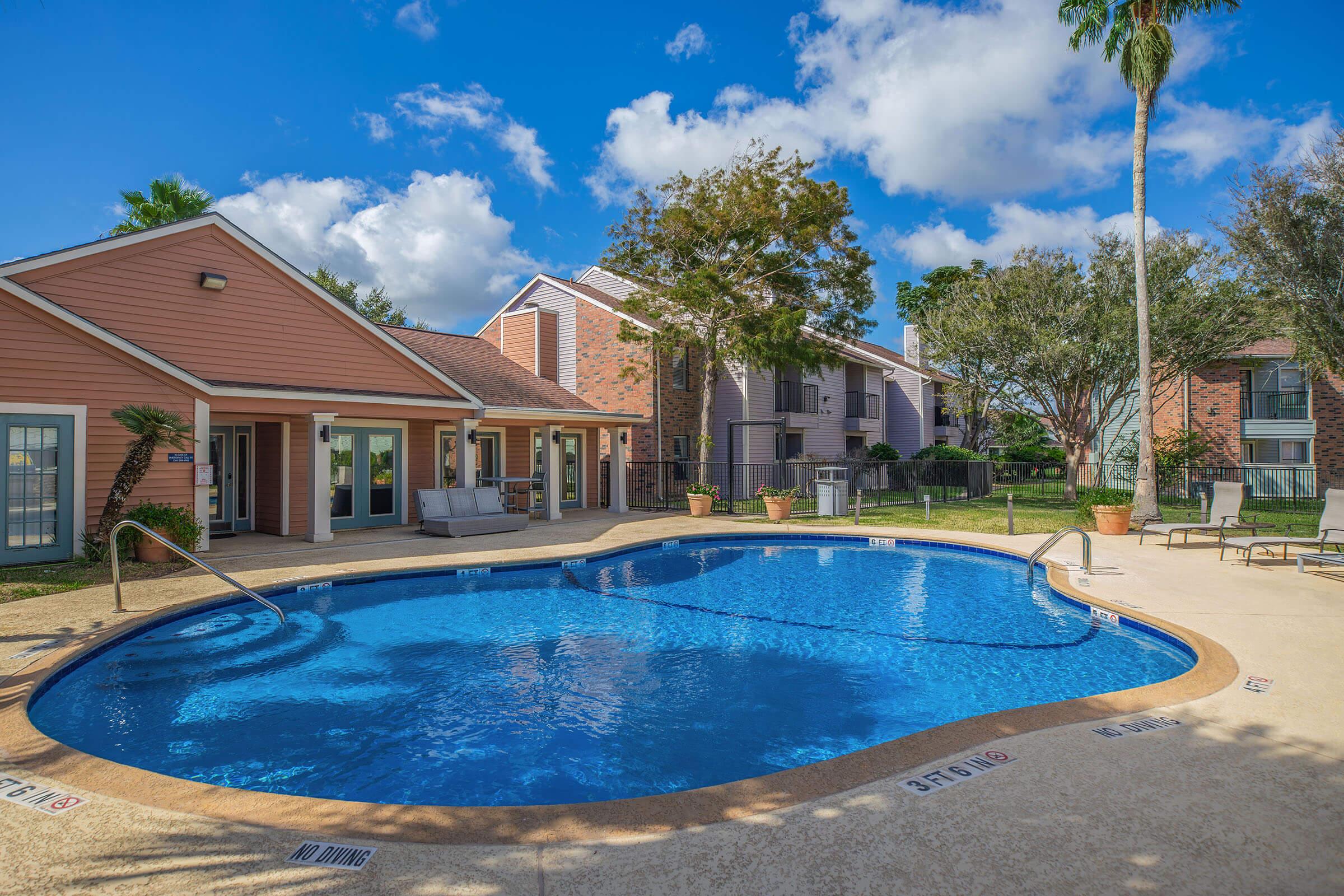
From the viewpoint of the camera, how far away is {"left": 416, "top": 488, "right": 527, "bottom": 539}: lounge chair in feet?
46.3

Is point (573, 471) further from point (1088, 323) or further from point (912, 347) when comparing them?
point (912, 347)

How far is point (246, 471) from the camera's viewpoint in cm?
1501

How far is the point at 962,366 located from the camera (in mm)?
21812

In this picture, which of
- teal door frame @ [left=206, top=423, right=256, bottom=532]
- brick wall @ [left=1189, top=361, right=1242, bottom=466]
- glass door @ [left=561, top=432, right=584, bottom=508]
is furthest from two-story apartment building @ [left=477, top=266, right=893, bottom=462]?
brick wall @ [left=1189, top=361, right=1242, bottom=466]

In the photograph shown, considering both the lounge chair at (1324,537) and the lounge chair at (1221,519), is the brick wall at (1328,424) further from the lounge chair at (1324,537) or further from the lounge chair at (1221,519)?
the lounge chair at (1324,537)

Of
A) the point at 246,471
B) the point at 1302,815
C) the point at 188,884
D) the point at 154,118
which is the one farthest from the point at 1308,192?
the point at 154,118

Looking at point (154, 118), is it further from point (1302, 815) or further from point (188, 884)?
point (1302, 815)

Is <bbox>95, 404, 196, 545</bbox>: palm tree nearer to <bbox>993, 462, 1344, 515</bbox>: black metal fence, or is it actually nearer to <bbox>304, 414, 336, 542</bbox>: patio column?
<bbox>304, 414, 336, 542</bbox>: patio column

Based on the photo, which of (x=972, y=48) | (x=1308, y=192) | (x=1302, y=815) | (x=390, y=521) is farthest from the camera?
(x=390, y=521)

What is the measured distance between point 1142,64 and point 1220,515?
9.42 m

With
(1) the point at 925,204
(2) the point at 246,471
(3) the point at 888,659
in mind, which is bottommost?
(3) the point at 888,659

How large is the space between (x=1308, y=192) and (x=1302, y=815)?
1788 centimetres

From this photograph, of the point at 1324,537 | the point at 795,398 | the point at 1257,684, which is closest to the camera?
the point at 1257,684

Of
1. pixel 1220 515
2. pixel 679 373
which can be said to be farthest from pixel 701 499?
pixel 1220 515
